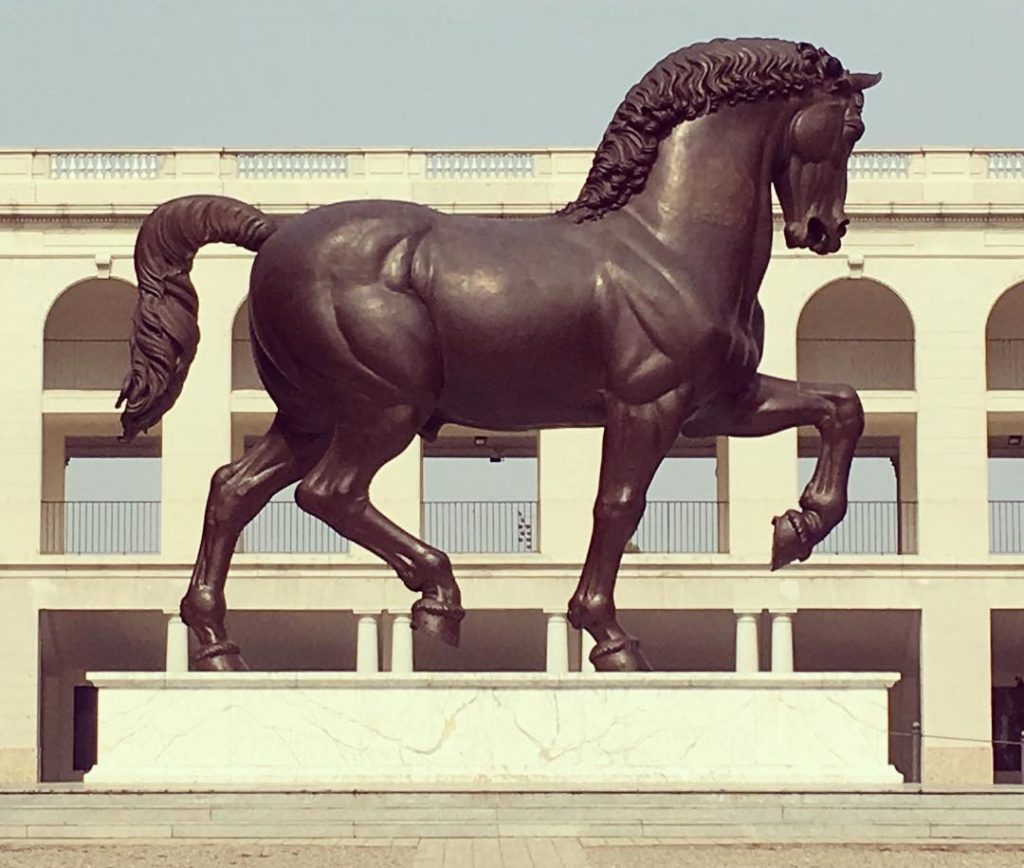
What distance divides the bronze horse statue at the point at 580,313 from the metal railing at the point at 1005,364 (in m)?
36.6

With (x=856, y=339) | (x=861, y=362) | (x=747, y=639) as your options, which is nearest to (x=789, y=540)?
(x=747, y=639)

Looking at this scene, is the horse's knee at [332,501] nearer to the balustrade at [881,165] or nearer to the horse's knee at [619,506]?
the horse's knee at [619,506]

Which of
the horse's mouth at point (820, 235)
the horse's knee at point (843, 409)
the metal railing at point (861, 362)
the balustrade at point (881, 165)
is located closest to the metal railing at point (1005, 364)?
the metal railing at point (861, 362)

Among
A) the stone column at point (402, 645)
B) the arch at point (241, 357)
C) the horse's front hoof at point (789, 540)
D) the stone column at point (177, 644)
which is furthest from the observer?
the arch at point (241, 357)

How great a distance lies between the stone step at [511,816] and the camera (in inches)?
594

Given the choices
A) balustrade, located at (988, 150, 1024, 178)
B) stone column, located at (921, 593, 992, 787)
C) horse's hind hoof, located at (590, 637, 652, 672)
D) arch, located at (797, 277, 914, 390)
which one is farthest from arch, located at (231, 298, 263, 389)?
horse's hind hoof, located at (590, 637, 652, 672)

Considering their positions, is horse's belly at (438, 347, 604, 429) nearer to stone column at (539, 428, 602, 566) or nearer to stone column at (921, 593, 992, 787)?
stone column at (921, 593, 992, 787)

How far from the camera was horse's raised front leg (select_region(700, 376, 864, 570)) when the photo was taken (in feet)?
54.8

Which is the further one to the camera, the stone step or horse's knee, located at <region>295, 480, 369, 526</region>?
horse's knee, located at <region>295, 480, 369, 526</region>

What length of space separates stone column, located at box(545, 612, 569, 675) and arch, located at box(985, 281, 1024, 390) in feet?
33.8

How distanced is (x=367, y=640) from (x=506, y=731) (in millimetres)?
33278

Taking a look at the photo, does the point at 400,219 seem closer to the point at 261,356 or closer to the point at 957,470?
the point at 261,356

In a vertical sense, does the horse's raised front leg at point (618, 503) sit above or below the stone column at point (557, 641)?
above

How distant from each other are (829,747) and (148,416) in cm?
481
